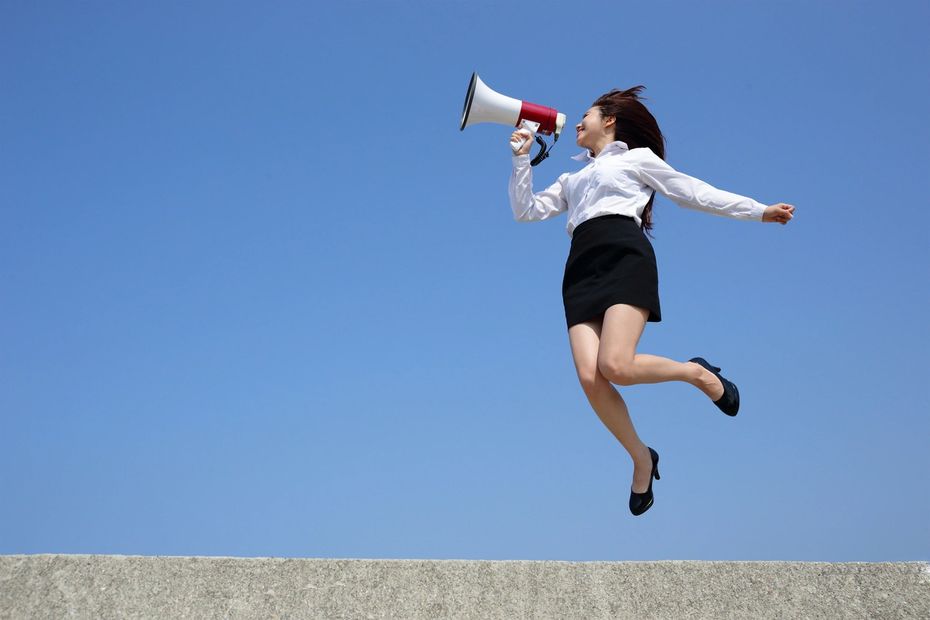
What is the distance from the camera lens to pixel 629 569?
370cm

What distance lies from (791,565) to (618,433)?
0.96 meters

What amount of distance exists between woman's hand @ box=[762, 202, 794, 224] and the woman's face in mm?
914

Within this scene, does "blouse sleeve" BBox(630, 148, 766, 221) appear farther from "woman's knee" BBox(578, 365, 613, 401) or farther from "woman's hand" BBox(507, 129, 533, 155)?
"woman's knee" BBox(578, 365, 613, 401)

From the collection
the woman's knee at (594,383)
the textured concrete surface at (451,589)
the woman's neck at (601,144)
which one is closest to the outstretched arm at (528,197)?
the woman's neck at (601,144)

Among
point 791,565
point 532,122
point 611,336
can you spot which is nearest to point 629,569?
point 791,565

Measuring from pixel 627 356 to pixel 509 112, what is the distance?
1.66m

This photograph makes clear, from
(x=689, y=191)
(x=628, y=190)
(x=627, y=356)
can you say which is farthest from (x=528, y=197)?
(x=627, y=356)

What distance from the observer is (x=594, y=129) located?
4637 millimetres

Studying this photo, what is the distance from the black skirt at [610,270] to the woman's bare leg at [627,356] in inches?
2.3

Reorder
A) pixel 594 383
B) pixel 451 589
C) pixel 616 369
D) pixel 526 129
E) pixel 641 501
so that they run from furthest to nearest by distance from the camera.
→ pixel 526 129, pixel 641 501, pixel 594 383, pixel 616 369, pixel 451 589

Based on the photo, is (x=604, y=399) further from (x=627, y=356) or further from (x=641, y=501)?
(x=641, y=501)

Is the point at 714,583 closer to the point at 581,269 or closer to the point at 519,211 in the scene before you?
the point at 581,269

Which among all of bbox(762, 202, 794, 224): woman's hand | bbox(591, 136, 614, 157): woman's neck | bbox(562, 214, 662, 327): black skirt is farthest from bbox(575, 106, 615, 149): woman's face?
bbox(762, 202, 794, 224): woman's hand

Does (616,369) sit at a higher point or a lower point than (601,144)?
lower
